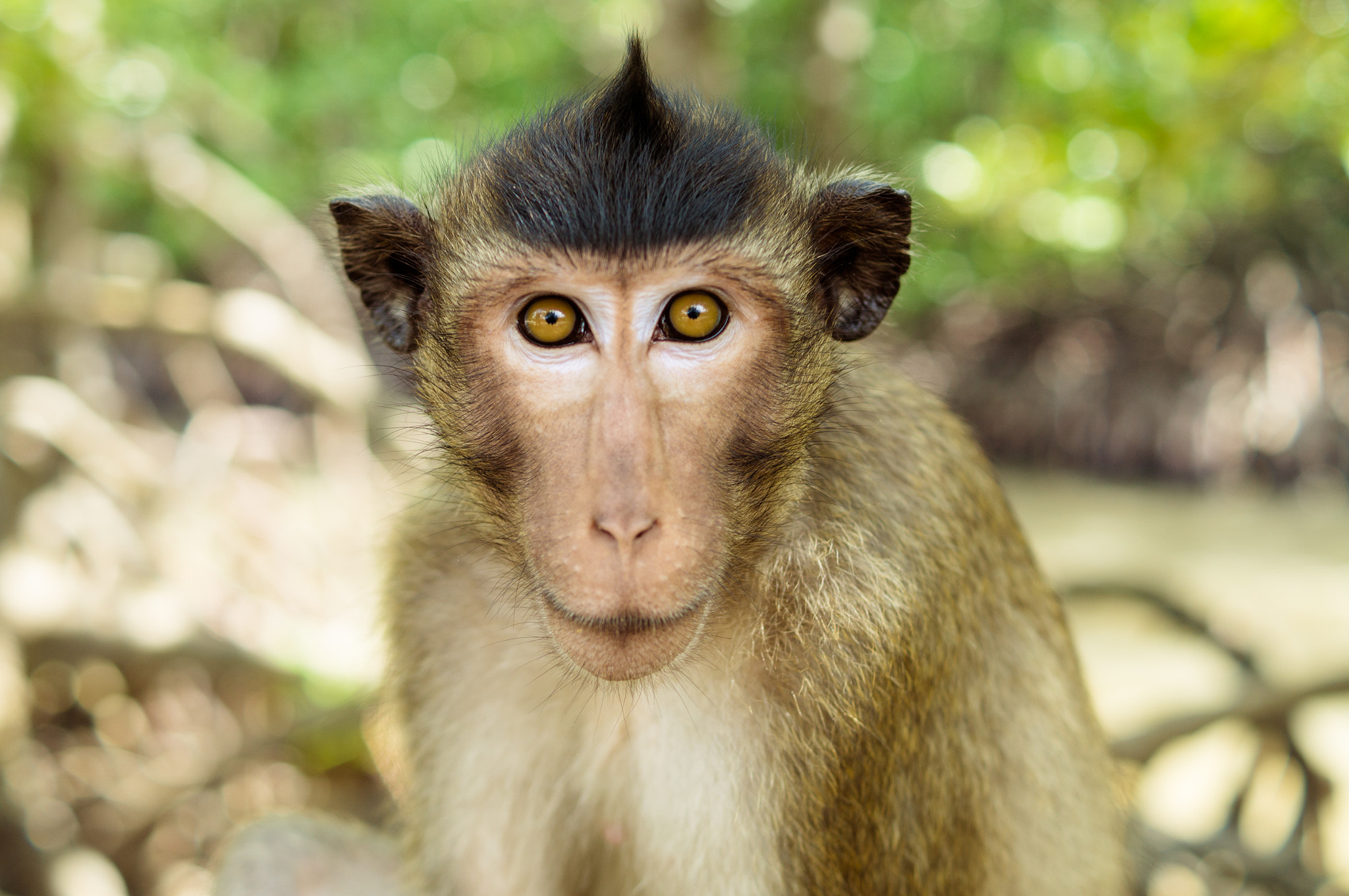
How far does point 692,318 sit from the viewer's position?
171 centimetres

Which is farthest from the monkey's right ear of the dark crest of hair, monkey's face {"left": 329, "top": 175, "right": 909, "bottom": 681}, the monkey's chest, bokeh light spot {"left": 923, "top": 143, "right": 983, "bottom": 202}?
bokeh light spot {"left": 923, "top": 143, "right": 983, "bottom": 202}

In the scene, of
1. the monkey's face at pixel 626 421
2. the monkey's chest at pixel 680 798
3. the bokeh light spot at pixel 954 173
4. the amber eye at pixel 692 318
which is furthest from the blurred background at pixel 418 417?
the monkey's chest at pixel 680 798

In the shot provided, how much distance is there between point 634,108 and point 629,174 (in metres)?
0.19

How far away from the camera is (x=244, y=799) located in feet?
15.4

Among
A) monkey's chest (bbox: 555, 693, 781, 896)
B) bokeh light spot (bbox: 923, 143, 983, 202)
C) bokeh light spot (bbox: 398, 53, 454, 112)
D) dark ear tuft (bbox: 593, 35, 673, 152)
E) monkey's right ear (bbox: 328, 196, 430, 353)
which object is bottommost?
monkey's chest (bbox: 555, 693, 781, 896)

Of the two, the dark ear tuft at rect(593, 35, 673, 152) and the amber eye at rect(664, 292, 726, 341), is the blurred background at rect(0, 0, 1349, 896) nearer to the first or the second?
the dark ear tuft at rect(593, 35, 673, 152)

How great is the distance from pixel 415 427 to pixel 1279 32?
357cm

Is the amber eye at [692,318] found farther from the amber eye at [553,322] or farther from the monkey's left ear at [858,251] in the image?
the monkey's left ear at [858,251]

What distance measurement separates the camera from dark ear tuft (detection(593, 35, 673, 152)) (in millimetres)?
1902

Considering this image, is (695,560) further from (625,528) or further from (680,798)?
(680,798)

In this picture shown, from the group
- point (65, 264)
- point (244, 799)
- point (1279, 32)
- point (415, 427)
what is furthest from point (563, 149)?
point (65, 264)

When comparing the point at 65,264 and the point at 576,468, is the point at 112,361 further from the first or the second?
→ the point at 576,468

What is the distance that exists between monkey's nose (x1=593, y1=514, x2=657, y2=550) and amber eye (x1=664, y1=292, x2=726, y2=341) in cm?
35

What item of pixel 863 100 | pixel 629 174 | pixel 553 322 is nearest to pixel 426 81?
pixel 863 100
